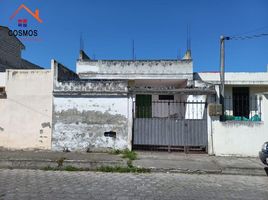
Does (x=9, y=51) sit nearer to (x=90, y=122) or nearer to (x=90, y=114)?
(x=90, y=114)

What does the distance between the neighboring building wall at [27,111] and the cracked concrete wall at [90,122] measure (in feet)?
1.44

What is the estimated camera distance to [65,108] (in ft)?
34.8

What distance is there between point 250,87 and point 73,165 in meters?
14.1

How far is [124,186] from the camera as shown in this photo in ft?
20.2

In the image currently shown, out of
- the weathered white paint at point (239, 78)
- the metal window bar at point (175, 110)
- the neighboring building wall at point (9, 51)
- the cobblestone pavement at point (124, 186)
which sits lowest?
the cobblestone pavement at point (124, 186)

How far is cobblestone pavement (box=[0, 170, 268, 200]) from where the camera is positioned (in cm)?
547

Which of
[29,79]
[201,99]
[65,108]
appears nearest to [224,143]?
[201,99]

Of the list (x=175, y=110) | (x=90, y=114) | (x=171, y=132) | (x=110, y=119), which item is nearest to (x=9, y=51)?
(x=90, y=114)

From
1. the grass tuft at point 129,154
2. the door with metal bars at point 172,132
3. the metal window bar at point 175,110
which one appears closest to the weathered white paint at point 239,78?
the metal window bar at point 175,110

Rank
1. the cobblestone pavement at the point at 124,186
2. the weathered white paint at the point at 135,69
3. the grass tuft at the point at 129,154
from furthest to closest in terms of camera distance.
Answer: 1. the weathered white paint at the point at 135,69
2. the grass tuft at the point at 129,154
3. the cobblestone pavement at the point at 124,186

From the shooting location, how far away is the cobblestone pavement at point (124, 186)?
547 cm

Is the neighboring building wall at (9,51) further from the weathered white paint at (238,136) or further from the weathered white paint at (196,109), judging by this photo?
the weathered white paint at (238,136)

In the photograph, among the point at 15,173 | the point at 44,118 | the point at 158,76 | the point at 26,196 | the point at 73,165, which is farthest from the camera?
the point at 158,76

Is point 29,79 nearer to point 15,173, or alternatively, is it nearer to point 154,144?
point 15,173
